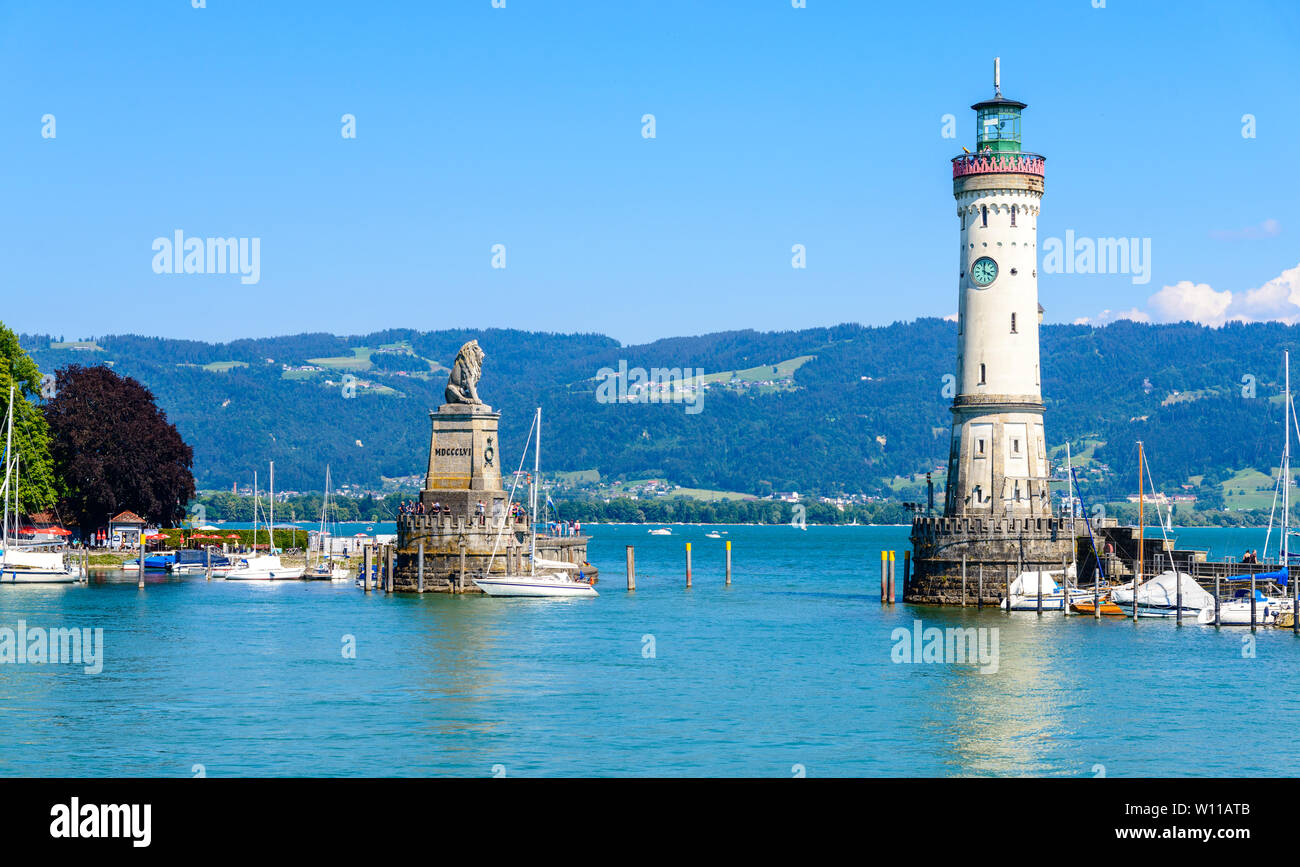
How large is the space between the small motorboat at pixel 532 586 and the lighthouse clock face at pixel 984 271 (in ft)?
95.2

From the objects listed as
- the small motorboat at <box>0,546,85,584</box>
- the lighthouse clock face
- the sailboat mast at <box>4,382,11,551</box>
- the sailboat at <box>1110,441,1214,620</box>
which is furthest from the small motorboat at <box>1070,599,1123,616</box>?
the small motorboat at <box>0,546,85,584</box>

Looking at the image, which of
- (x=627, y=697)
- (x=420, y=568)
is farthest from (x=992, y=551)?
(x=420, y=568)

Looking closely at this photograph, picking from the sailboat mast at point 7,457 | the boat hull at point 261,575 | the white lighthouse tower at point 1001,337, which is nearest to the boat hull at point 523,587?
the white lighthouse tower at point 1001,337

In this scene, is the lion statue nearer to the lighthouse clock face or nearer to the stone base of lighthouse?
the stone base of lighthouse

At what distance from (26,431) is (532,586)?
3994cm

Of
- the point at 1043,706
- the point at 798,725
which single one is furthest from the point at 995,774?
the point at 1043,706

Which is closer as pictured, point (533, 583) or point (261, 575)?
point (533, 583)

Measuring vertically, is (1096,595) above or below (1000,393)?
below

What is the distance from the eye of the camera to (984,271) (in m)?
69.9

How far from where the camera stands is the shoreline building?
69500 mm

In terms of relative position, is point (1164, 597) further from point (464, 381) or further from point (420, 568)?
point (420, 568)
